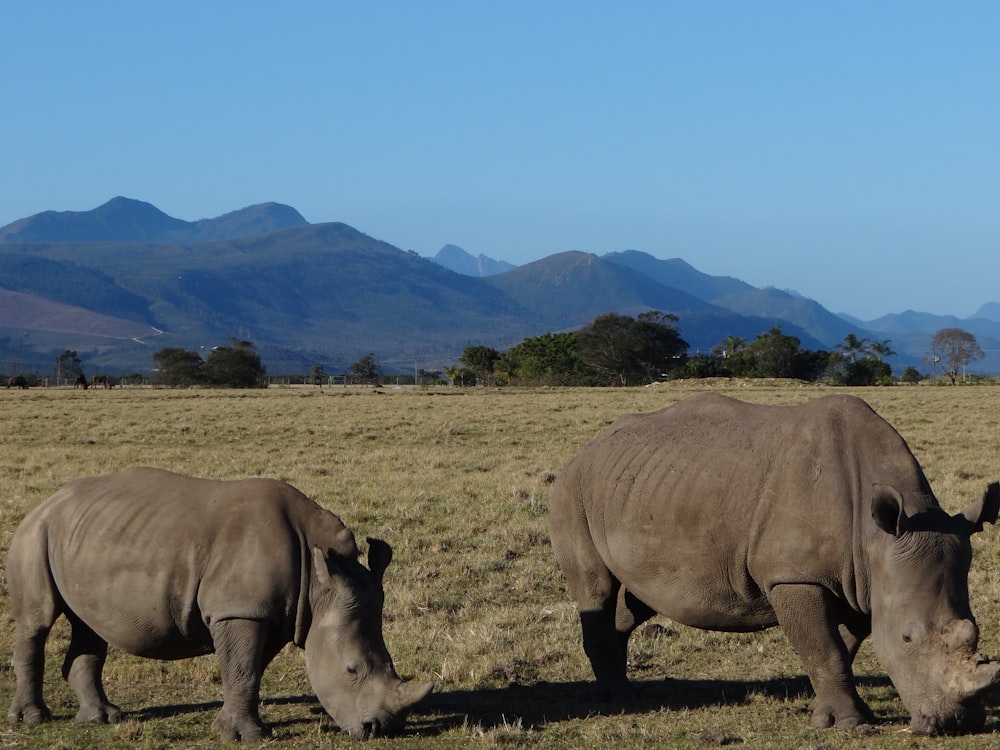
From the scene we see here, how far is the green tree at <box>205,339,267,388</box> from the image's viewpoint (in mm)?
98312

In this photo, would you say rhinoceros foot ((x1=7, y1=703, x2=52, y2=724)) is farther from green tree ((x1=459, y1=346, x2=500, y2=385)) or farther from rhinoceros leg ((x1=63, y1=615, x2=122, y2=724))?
green tree ((x1=459, y1=346, x2=500, y2=385))

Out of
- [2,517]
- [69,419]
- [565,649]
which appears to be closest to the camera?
[565,649]

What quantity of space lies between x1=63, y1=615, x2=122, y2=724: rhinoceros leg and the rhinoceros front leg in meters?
4.31

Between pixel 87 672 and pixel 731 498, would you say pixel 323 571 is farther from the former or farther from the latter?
pixel 731 498

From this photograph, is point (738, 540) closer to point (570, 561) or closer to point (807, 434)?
point (807, 434)

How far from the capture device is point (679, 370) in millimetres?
91562

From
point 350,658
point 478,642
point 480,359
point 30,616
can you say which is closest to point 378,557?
point 350,658

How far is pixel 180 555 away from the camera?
8.11m

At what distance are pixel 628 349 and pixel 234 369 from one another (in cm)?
2885

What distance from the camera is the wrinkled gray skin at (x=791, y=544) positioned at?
24.1 ft

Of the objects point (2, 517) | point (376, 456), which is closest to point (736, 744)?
point (2, 517)

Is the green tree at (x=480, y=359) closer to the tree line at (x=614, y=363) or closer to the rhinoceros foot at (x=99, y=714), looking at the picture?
the tree line at (x=614, y=363)

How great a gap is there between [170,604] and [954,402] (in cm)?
4377

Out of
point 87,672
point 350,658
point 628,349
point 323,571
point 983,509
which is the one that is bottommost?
point 87,672
